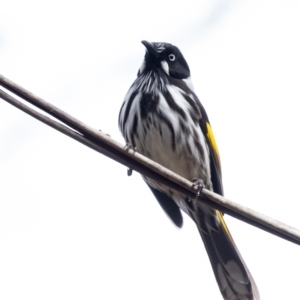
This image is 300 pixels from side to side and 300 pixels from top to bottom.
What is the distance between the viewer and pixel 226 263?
5.95 m

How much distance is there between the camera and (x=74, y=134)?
3010mm

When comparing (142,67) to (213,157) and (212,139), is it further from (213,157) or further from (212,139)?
(213,157)

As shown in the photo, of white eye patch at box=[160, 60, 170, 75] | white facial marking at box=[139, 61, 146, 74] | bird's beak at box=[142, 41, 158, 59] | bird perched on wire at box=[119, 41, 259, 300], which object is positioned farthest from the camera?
white facial marking at box=[139, 61, 146, 74]

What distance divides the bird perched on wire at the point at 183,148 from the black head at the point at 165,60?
0.23ft

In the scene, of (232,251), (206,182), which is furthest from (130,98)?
(232,251)

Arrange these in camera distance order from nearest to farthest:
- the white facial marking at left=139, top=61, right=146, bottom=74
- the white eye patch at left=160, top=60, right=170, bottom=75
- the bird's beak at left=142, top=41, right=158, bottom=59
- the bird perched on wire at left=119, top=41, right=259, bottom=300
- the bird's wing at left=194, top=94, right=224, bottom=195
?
the bird perched on wire at left=119, top=41, right=259, bottom=300
the bird's wing at left=194, top=94, right=224, bottom=195
the bird's beak at left=142, top=41, right=158, bottom=59
the white eye patch at left=160, top=60, right=170, bottom=75
the white facial marking at left=139, top=61, right=146, bottom=74

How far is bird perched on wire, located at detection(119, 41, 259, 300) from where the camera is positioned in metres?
5.72

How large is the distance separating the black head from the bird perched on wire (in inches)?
2.8

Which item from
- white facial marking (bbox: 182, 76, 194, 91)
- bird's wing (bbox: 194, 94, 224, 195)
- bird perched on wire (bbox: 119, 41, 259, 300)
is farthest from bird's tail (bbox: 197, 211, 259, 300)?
white facial marking (bbox: 182, 76, 194, 91)

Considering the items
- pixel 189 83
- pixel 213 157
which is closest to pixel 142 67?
pixel 189 83

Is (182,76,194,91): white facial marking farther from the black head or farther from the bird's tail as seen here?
the bird's tail

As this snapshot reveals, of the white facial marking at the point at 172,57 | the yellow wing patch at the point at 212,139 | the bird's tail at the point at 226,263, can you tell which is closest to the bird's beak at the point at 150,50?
the white facial marking at the point at 172,57

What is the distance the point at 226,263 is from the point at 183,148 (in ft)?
3.76

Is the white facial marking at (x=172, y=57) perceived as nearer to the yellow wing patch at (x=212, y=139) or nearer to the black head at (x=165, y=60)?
the black head at (x=165, y=60)
